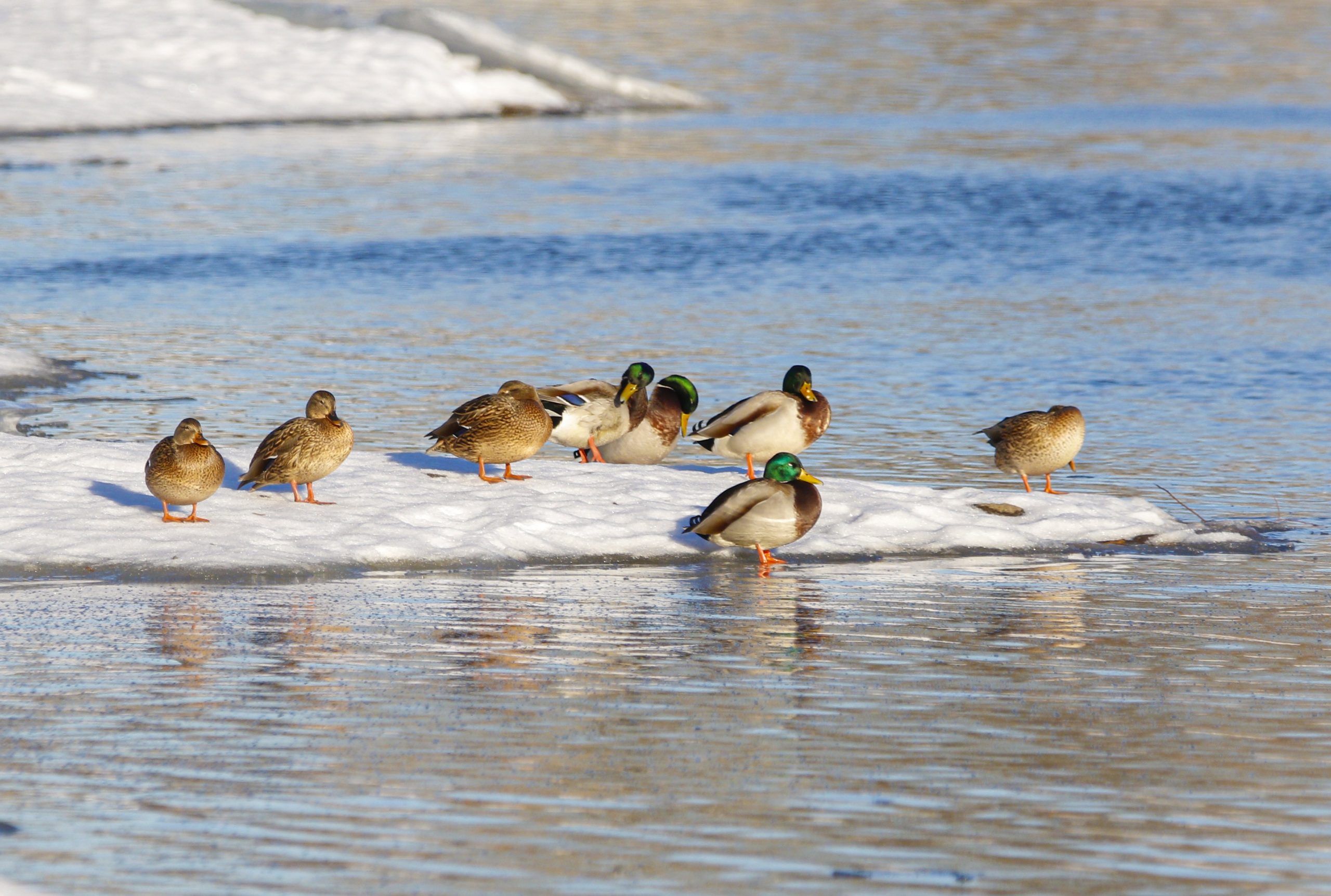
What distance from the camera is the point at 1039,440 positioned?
38.5 feet

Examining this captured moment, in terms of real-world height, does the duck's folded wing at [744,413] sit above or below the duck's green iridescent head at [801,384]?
below

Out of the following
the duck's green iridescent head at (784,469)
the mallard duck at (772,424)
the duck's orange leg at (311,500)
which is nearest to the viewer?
the duck's green iridescent head at (784,469)

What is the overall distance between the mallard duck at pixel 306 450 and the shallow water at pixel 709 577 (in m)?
1.16

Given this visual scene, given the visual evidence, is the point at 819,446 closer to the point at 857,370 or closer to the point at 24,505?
the point at 857,370

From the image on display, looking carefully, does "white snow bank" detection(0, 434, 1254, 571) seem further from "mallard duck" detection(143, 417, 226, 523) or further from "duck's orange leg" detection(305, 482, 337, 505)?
"mallard duck" detection(143, 417, 226, 523)

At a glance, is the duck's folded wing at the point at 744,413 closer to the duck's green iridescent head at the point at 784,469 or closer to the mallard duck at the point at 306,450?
the duck's green iridescent head at the point at 784,469

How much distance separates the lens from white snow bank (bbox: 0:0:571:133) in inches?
1527

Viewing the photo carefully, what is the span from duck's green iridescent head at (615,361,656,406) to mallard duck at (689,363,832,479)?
0.56m

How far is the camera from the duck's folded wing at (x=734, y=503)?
10.1 metres

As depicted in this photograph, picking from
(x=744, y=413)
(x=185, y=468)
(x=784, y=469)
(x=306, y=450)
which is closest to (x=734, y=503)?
(x=784, y=469)

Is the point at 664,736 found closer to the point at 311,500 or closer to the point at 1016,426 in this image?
the point at 311,500

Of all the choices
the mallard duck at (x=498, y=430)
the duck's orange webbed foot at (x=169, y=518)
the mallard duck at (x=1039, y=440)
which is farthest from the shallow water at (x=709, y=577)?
the mallard duck at (x=498, y=430)

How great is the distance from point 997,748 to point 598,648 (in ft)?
6.92

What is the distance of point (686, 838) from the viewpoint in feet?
19.2
